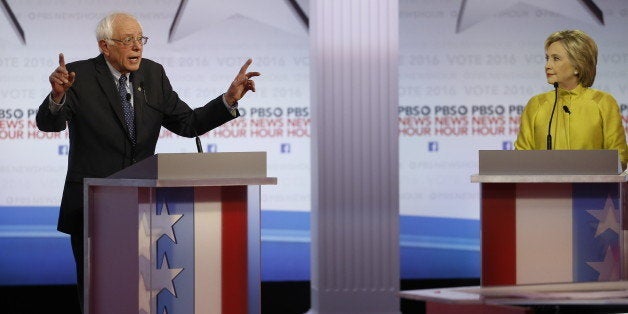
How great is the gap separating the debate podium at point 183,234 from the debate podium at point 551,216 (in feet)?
2.83

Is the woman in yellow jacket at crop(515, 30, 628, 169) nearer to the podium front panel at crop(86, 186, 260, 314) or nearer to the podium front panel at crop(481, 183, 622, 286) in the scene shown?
the podium front panel at crop(481, 183, 622, 286)

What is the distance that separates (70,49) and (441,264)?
9.04 feet

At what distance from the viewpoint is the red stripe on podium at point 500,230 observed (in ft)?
11.7


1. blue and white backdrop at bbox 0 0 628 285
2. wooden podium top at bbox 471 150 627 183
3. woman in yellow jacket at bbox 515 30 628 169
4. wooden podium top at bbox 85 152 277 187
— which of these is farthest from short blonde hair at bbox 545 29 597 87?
blue and white backdrop at bbox 0 0 628 285

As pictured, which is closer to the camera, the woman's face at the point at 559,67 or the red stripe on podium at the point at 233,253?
the red stripe on podium at the point at 233,253

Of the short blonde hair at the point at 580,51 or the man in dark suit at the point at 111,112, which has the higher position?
the short blonde hair at the point at 580,51

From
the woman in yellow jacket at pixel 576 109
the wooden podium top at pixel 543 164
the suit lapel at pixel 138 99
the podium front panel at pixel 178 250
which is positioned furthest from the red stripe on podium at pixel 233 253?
the woman in yellow jacket at pixel 576 109

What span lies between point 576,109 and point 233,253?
1.68 metres

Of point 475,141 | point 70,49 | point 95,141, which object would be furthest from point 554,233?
point 70,49

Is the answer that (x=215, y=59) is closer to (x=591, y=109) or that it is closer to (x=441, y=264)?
(x=441, y=264)

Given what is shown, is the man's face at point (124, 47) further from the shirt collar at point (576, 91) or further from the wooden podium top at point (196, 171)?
the shirt collar at point (576, 91)

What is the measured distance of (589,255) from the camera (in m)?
3.49

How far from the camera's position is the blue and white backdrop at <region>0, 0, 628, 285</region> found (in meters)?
6.35

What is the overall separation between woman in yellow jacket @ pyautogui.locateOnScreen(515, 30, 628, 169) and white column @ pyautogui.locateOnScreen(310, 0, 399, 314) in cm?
131
